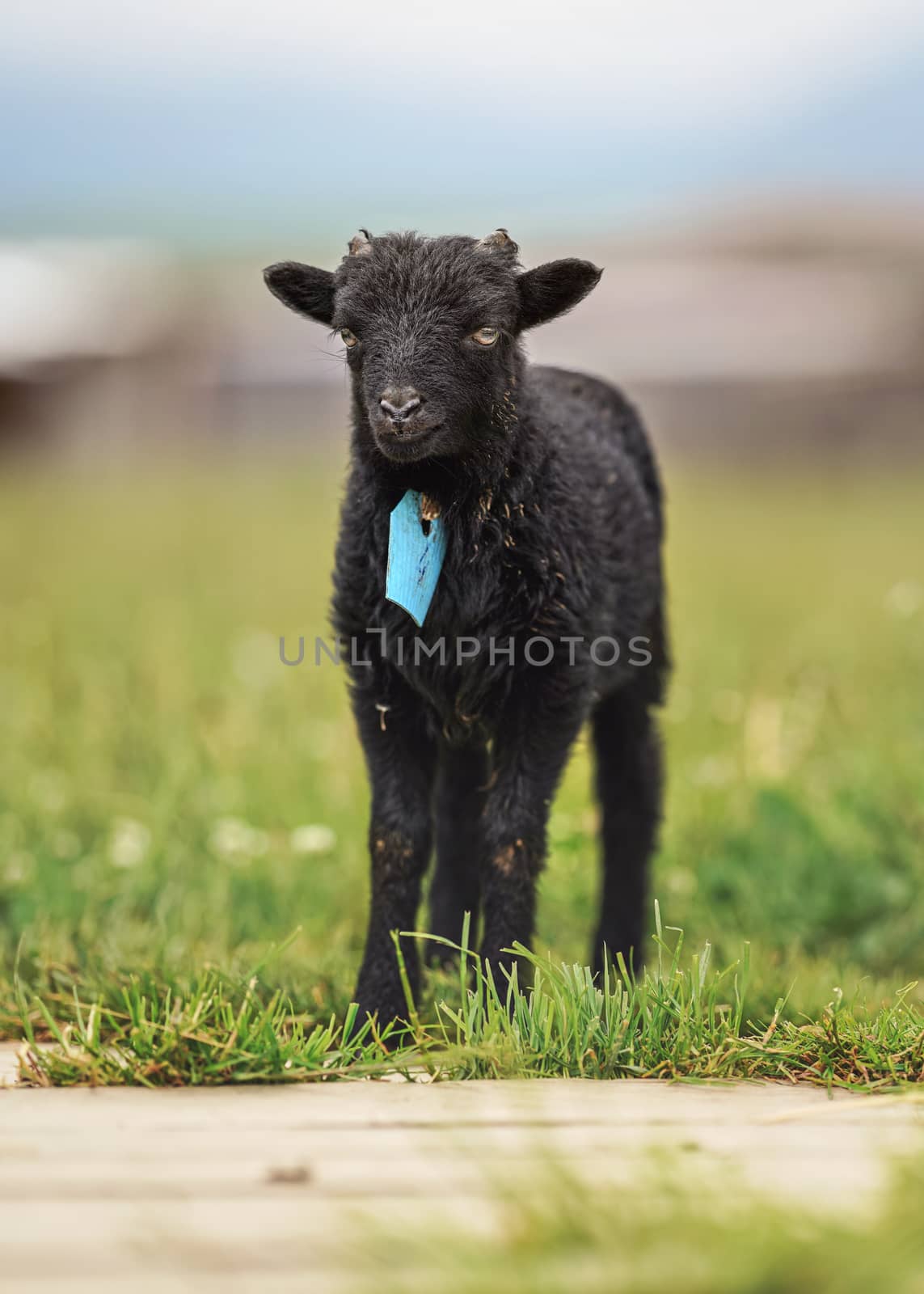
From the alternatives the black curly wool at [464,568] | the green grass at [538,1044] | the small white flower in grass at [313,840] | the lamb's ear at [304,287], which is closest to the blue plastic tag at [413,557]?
the black curly wool at [464,568]

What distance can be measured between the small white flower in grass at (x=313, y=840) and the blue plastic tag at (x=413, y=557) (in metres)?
2.01

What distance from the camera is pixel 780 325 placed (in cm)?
2995

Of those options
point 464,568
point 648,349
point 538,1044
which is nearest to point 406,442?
point 464,568

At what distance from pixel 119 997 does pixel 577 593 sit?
4.92 feet

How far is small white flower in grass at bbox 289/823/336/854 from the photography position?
17.8 ft

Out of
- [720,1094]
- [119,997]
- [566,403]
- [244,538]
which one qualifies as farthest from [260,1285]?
[244,538]

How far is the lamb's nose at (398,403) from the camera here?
3246mm

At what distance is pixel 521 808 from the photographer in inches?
145

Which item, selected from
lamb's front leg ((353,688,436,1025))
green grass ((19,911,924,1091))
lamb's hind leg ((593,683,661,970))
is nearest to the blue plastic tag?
lamb's front leg ((353,688,436,1025))

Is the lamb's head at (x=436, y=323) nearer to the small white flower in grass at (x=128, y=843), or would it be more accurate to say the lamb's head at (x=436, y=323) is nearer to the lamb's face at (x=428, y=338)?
the lamb's face at (x=428, y=338)

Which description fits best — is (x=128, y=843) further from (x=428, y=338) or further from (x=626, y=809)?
(x=428, y=338)

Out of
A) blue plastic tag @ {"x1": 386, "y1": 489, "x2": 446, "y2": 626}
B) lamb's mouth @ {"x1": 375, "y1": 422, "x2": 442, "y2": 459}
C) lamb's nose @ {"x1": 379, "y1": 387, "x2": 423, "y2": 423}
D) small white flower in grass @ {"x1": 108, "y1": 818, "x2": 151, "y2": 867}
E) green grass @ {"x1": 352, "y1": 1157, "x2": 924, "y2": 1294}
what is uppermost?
lamb's nose @ {"x1": 379, "y1": 387, "x2": 423, "y2": 423}

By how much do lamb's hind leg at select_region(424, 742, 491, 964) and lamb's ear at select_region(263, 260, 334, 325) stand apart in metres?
1.36

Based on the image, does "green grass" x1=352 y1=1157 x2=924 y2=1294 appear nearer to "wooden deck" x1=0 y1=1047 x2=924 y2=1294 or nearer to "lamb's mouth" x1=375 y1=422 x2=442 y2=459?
"wooden deck" x1=0 y1=1047 x2=924 y2=1294
